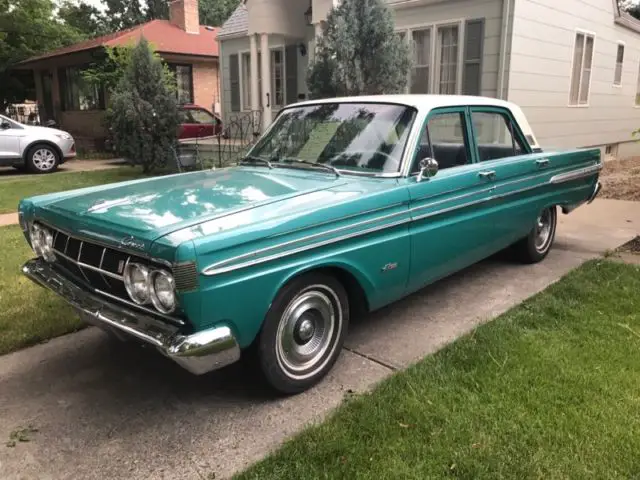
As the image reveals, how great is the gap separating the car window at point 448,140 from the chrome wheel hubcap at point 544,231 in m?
1.66

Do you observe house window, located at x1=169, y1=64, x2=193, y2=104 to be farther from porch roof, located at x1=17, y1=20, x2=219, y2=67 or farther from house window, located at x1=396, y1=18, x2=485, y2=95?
house window, located at x1=396, y1=18, x2=485, y2=95

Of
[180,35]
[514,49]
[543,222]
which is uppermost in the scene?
[180,35]

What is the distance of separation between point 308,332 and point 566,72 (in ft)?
37.0

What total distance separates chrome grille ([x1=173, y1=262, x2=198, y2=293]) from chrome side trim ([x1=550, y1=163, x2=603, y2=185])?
4032 millimetres

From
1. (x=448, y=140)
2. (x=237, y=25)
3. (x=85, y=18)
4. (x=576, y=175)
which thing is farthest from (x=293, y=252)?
(x=85, y=18)

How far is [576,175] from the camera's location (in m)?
5.84

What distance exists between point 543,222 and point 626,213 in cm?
319

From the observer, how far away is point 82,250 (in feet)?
10.4

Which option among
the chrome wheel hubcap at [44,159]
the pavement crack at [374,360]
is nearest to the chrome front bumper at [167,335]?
the pavement crack at [374,360]

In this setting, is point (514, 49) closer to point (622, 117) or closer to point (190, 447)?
point (622, 117)

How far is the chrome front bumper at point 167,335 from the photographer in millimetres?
2635

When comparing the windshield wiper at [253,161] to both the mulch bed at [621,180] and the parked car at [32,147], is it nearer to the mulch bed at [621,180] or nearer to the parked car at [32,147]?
the mulch bed at [621,180]

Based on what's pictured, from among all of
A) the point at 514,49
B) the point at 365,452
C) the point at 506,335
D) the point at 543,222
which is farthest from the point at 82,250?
the point at 514,49

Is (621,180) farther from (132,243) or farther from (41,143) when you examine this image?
(41,143)
